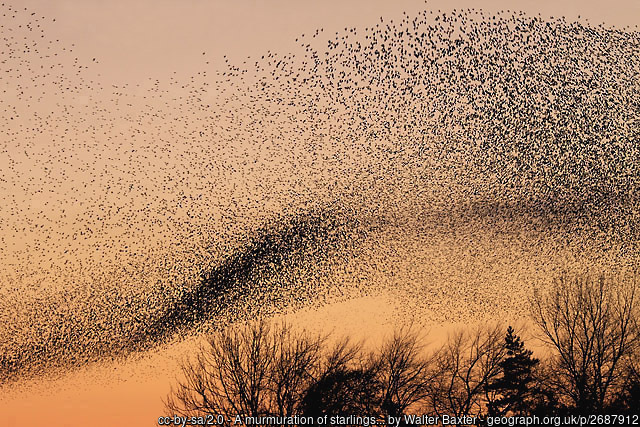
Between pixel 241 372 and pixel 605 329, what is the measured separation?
61.1ft

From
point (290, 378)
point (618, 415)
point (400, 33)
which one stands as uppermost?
point (400, 33)

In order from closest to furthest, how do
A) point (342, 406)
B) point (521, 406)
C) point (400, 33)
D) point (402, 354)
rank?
point (400, 33), point (342, 406), point (402, 354), point (521, 406)

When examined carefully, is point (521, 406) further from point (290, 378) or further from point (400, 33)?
point (400, 33)

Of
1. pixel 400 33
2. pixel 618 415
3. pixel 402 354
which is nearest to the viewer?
pixel 400 33

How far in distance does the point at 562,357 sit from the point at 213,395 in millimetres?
17794

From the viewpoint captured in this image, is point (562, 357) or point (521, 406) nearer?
point (562, 357)

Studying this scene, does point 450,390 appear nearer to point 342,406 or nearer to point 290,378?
point 342,406

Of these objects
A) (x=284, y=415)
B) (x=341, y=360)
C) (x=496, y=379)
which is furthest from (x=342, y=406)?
(x=496, y=379)

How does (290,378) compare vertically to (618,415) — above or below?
above

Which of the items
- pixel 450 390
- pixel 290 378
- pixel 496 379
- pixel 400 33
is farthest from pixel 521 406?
pixel 400 33

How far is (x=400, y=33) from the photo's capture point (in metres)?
24.6

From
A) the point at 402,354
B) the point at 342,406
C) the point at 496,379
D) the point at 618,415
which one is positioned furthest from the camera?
the point at 496,379

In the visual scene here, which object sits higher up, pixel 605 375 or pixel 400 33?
pixel 400 33

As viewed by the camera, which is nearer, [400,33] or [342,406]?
[400,33]
